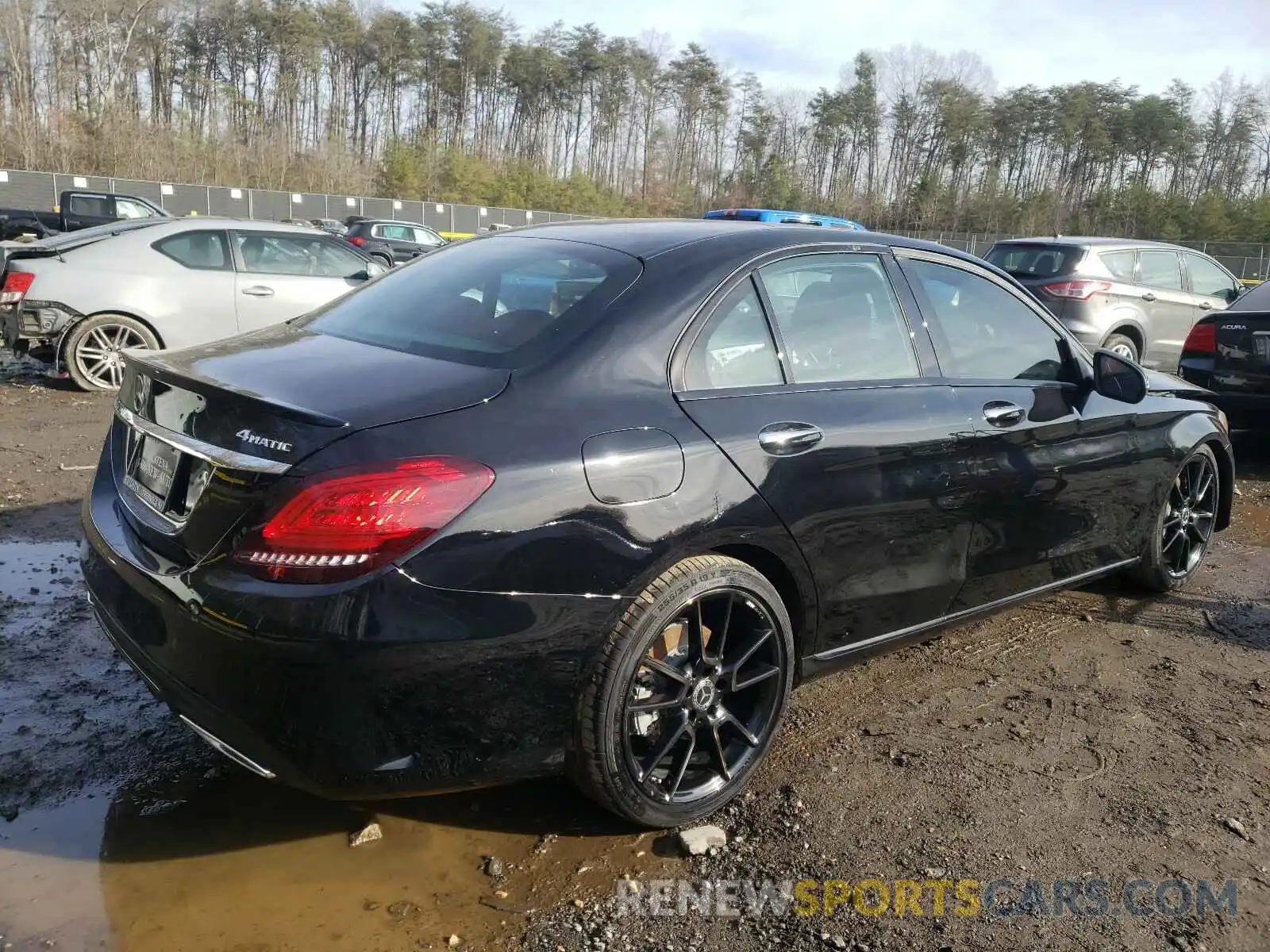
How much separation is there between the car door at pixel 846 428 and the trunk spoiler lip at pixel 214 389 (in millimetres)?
953

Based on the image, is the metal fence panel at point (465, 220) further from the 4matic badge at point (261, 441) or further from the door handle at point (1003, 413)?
the 4matic badge at point (261, 441)

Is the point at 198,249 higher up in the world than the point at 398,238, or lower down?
higher up

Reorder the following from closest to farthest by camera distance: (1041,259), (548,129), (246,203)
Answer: (1041,259)
(246,203)
(548,129)

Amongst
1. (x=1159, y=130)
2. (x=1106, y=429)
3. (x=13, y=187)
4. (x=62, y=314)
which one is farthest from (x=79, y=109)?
(x=1159, y=130)

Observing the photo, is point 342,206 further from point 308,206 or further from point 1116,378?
point 1116,378

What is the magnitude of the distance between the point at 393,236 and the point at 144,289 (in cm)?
1783

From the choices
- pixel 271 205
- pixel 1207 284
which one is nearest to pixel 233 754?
pixel 1207 284

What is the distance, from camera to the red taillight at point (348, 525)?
212cm

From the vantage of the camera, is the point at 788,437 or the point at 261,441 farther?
the point at 788,437

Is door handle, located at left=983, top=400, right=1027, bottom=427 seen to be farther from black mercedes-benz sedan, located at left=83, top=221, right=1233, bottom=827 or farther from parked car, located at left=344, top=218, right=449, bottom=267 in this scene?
parked car, located at left=344, top=218, right=449, bottom=267

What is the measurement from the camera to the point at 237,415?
2.33 meters

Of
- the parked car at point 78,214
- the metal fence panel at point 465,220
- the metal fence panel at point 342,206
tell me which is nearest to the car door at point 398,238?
the parked car at point 78,214

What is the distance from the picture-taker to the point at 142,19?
180ft

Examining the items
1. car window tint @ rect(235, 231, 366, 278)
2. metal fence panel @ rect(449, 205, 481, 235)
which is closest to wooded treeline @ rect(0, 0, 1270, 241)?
metal fence panel @ rect(449, 205, 481, 235)
